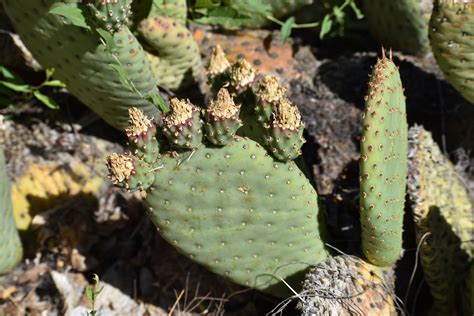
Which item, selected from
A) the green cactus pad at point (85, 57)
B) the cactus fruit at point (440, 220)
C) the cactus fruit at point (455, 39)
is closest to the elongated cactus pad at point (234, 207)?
the cactus fruit at point (440, 220)

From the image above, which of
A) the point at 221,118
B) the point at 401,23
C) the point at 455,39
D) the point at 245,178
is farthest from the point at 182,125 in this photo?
the point at 401,23

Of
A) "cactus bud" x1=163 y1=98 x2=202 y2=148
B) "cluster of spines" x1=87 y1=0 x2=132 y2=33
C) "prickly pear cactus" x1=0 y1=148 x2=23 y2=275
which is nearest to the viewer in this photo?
"cactus bud" x1=163 y1=98 x2=202 y2=148

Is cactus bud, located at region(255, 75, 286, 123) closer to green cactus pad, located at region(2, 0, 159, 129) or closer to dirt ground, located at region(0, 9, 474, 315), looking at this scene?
green cactus pad, located at region(2, 0, 159, 129)

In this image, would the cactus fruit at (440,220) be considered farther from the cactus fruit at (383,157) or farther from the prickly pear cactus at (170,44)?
the prickly pear cactus at (170,44)

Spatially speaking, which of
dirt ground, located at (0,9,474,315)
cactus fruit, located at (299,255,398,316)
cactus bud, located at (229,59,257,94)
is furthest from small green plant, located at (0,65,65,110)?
cactus fruit, located at (299,255,398,316)

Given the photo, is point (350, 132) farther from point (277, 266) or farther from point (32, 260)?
point (32, 260)

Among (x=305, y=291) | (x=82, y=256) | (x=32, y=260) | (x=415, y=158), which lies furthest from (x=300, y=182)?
(x=32, y=260)
